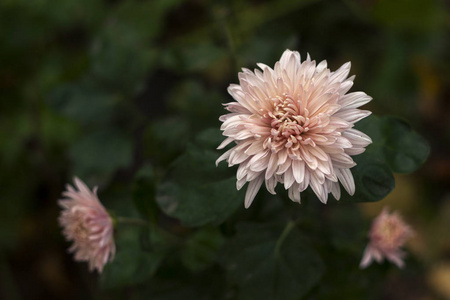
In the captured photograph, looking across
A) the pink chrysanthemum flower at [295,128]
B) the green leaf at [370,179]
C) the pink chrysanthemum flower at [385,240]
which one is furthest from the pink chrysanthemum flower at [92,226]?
the pink chrysanthemum flower at [385,240]

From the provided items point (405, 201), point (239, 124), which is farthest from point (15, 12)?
point (405, 201)

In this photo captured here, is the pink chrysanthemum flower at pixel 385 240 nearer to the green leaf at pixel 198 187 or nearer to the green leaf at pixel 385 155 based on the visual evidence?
the green leaf at pixel 385 155

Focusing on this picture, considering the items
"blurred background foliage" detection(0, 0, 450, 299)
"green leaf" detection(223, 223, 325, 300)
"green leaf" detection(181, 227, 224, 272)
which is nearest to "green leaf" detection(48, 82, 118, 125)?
"blurred background foliage" detection(0, 0, 450, 299)

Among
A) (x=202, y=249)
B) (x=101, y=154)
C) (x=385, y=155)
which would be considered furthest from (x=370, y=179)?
(x=101, y=154)

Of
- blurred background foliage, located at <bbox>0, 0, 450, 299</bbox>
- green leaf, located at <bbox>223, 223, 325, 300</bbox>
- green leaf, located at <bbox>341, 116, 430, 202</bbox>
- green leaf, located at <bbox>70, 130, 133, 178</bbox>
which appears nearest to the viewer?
green leaf, located at <bbox>341, 116, 430, 202</bbox>

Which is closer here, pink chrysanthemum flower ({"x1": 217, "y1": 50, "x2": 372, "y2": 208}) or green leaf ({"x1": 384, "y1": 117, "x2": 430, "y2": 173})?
pink chrysanthemum flower ({"x1": 217, "y1": 50, "x2": 372, "y2": 208})

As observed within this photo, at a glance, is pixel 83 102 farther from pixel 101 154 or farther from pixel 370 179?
pixel 370 179

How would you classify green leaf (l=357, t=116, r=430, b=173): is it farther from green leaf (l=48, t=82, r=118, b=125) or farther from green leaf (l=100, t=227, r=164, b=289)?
green leaf (l=48, t=82, r=118, b=125)

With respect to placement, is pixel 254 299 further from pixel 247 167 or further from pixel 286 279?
pixel 247 167
